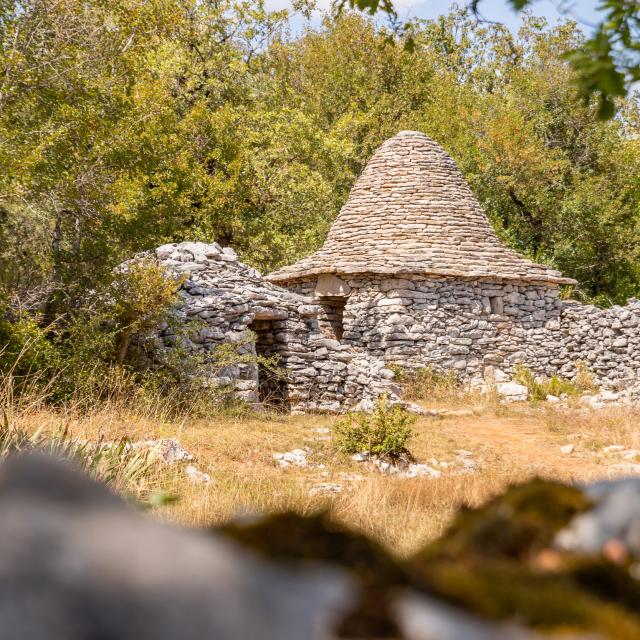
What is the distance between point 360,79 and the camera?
96.1 ft

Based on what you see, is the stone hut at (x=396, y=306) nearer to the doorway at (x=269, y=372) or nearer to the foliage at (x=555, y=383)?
the doorway at (x=269, y=372)

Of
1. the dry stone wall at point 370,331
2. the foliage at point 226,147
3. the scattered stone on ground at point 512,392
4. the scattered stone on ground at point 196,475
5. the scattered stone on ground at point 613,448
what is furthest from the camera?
the scattered stone on ground at point 512,392

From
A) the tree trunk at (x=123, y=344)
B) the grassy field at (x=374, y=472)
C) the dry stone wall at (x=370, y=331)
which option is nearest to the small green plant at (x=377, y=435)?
the grassy field at (x=374, y=472)

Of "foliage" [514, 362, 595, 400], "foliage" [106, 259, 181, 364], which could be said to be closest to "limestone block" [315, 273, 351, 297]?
"foliage" [514, 362, 595, 400]

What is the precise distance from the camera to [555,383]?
18.2 metres

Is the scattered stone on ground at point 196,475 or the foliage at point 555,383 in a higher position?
the scattered stone on ground at point 196,475

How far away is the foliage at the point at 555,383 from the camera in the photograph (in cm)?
1769

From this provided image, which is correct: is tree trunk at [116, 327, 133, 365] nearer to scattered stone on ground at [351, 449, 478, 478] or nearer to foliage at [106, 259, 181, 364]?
foliage at [106, 259, 181, 364]

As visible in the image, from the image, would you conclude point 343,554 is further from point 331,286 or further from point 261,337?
point 331,286

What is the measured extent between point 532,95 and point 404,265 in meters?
14.1

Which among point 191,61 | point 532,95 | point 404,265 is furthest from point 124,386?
point 532,95

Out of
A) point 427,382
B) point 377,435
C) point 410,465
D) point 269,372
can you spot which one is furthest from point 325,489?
point 427,382

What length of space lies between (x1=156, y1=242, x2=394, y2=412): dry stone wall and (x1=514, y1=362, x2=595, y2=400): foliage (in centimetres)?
373

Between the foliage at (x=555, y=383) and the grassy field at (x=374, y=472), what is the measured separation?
1.49 metres
